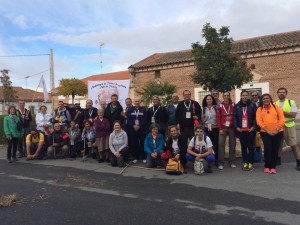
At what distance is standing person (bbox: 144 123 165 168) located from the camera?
7.91 m

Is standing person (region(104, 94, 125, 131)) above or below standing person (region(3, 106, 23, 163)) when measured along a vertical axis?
above

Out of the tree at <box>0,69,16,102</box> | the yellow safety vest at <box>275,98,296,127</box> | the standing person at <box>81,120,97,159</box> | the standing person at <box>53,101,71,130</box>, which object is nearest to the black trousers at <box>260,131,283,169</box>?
the yellow safety vest at <box>275,98,296,127</box>

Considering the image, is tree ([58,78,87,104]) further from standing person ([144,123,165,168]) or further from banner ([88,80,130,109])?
standing person ([144,123,165,168])

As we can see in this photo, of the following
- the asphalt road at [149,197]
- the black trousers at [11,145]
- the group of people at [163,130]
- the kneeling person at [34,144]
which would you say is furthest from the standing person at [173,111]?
the black trousers at [11,145]

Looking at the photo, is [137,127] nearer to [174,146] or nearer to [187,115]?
[174,146]

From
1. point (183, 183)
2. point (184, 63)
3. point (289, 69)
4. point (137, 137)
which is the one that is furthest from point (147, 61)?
point (183, 183)

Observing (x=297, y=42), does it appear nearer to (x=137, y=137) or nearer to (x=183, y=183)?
(x=137, y=137)

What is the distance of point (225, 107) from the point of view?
24.7ft

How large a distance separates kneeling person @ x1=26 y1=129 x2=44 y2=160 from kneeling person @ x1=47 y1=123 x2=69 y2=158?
266 mm

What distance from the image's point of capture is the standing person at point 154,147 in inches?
311

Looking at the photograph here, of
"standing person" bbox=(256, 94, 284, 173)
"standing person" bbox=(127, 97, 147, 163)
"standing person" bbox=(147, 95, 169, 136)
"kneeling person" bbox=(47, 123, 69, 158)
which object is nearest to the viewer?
"standing person" bbox=(256, 94, 284, 173)

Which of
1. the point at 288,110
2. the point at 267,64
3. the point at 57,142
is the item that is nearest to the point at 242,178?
the point at 288,110

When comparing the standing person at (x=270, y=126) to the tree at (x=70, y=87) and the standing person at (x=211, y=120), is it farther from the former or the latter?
the tree at (x=70, y=87)

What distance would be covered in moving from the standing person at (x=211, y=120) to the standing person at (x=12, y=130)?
5865 millimetres
